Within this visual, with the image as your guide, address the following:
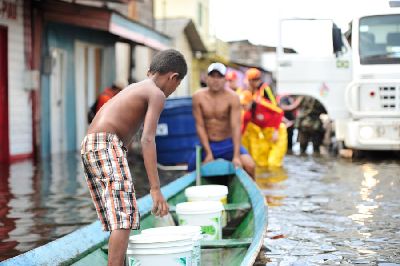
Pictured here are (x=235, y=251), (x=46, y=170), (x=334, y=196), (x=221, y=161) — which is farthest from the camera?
(x=46, y=170)

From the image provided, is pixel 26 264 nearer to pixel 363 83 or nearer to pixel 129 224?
pixel 129 224

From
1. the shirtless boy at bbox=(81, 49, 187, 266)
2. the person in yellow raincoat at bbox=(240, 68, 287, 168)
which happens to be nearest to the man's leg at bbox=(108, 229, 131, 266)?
the shirtless boy at bbox=(81, 49, 187, 266)

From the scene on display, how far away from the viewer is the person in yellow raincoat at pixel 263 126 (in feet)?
42.3

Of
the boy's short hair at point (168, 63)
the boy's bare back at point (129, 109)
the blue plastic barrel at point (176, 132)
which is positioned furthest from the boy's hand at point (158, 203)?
the blue plastic barrel at point (176, 132)

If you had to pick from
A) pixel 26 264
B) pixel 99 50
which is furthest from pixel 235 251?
pixel 99 50

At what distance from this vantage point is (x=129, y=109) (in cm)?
433

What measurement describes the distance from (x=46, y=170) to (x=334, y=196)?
5884 millimetres

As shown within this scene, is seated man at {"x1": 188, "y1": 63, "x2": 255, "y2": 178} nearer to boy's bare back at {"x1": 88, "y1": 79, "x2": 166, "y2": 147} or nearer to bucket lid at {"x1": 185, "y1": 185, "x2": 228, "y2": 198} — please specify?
bucket lid at {"x1": 185, "y1": 185, "x2": 228, "y2": 198}

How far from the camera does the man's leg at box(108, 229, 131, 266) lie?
400cm

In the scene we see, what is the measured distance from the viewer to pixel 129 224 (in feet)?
13.3

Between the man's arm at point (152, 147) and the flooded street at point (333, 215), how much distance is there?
5.07ft

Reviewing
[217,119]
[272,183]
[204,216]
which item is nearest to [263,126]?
[272,183]

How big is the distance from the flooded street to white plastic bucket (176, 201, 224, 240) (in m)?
0.52

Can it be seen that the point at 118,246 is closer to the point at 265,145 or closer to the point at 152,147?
the point at 152,147
